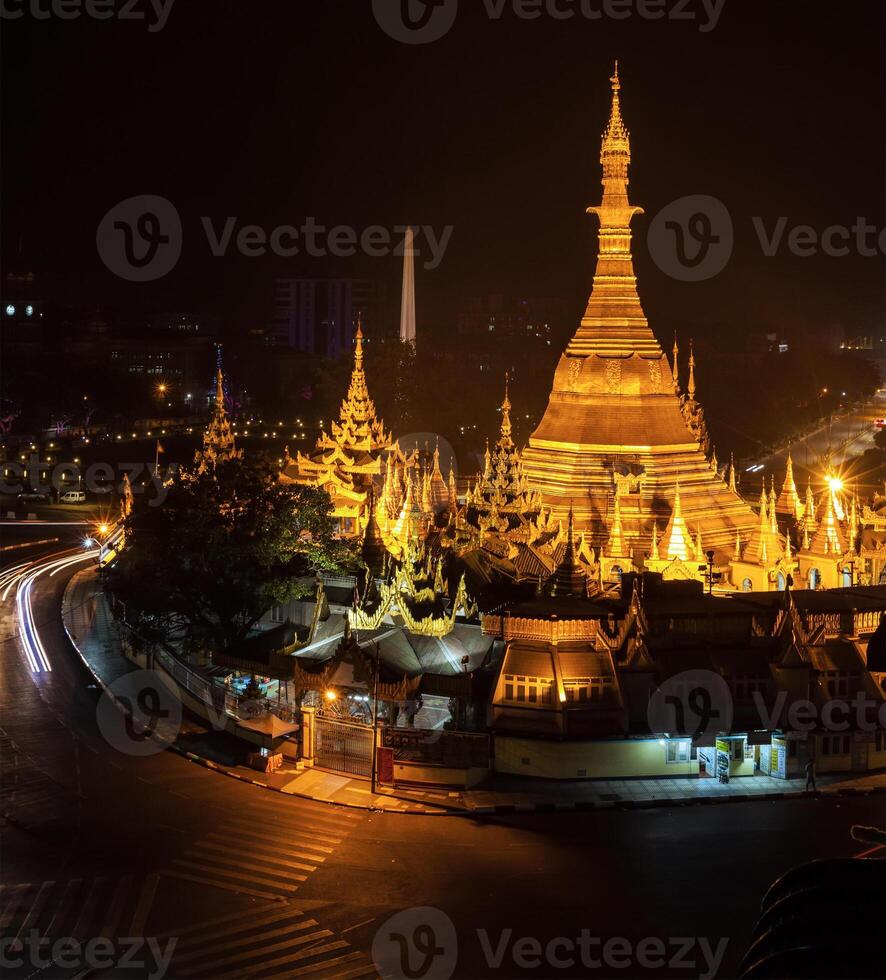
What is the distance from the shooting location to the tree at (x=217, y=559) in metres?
31.5

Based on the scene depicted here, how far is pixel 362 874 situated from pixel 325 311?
435ft

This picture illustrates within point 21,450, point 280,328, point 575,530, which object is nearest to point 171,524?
point 575,530

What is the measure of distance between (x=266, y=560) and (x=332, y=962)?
16.1m

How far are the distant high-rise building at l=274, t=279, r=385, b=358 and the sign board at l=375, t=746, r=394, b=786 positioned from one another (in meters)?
116

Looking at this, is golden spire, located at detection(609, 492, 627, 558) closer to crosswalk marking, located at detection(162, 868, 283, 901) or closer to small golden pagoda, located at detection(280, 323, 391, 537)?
small golden pagoda, located at detection(280, 323, 391, 537)

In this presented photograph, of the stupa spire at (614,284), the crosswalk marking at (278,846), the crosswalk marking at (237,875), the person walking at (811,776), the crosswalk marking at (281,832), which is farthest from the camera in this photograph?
the stupa spire at (614,284)

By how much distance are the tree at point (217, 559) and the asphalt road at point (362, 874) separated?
673cm

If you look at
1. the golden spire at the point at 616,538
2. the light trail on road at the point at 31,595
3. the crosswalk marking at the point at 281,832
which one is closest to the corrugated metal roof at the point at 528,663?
the crosswalk marking at the point at 281,832

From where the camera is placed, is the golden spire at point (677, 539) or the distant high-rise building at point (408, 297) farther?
the distant high-rise building at point (408, 297)

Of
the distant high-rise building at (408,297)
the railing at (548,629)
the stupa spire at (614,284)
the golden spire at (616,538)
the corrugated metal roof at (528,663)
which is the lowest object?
the corrugated metal roof at (528,663)

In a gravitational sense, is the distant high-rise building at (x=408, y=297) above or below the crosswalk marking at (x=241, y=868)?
above

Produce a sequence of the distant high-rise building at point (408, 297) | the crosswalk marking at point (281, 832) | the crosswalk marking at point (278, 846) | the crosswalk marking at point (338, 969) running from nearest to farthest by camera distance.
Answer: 1. the crosswalk marking at point (338, 969)
2. the crosswalk marking at point (278, 846)
3. the crosswalk marking at point (281, 832)
4. the distant high-rise building at point (408, 297)

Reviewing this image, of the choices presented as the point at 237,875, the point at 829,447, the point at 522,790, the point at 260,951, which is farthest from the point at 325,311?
the point at 260,951

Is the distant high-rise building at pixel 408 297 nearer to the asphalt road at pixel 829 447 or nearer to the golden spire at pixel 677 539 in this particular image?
the asphalt road at pixel 829 447
